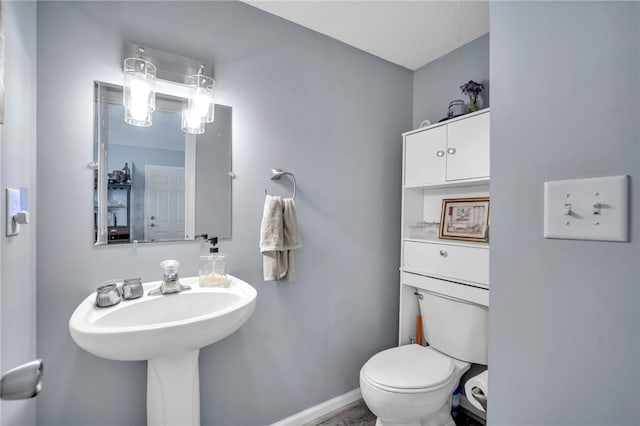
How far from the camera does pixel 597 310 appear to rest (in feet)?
1.60

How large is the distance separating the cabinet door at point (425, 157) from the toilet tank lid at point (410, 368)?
0.99m

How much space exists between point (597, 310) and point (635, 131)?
291 millimetres

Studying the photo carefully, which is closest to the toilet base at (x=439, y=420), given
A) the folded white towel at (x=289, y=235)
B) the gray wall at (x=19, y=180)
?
the folded white towel at (x=289, y=235)

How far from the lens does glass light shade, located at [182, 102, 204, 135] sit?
52.4 inches

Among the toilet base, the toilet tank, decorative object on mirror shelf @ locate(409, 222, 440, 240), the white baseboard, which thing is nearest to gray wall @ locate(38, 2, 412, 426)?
the white baseboard

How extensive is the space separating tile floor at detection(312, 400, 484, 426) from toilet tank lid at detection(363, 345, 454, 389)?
43 cm

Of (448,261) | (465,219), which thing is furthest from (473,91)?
(448,261)

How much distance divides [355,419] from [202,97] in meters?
1.94

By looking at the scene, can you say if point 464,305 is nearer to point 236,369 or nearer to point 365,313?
point 365,313

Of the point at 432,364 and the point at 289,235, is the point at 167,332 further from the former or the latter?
the point at 432,364

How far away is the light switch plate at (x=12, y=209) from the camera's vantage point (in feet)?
2.75

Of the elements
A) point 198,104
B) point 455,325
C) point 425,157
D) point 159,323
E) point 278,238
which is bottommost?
point 455,325

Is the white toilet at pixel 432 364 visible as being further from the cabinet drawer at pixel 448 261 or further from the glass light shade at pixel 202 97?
the glass light shade at pixel 202 97

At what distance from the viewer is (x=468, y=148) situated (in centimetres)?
158
